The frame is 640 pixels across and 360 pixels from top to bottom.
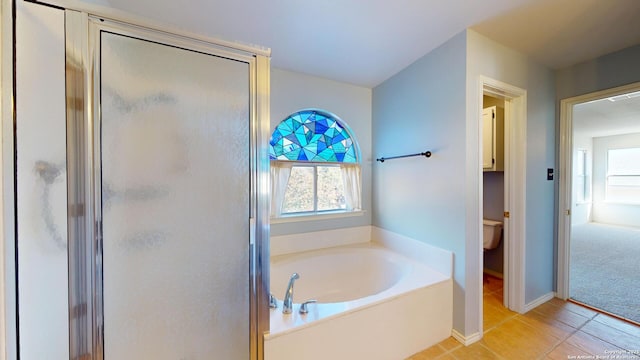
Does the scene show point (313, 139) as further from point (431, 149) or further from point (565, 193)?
point (565, 193)

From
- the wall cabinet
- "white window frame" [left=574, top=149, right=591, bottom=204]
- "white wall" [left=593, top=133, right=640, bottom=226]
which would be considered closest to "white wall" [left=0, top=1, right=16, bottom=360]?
the wall cabinet

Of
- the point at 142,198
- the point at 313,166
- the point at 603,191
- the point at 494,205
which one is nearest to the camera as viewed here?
the point at 142,198

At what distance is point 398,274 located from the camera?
2.21 metres

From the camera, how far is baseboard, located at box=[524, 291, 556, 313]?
219 centimetres

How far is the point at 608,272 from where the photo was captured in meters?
2.96

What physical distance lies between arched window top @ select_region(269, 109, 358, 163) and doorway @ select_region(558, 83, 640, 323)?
2189 mm

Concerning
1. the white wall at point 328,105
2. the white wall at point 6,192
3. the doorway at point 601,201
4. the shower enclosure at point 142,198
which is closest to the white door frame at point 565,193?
the doorway at point 601,201

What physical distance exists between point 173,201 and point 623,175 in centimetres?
963

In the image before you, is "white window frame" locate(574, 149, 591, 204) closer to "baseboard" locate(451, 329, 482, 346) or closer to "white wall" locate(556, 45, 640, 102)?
"white wall" locate(556, 45, 640, 102)

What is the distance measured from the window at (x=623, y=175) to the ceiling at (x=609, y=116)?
0.58 m

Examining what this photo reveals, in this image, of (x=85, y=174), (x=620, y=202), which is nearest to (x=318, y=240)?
(x=85, y=174)

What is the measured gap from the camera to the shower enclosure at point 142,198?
0.80 metres

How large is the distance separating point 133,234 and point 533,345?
105 inches

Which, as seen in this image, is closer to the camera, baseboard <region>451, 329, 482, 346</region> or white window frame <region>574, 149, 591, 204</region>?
baseboard <region>451, 329, 482, 346</region>
